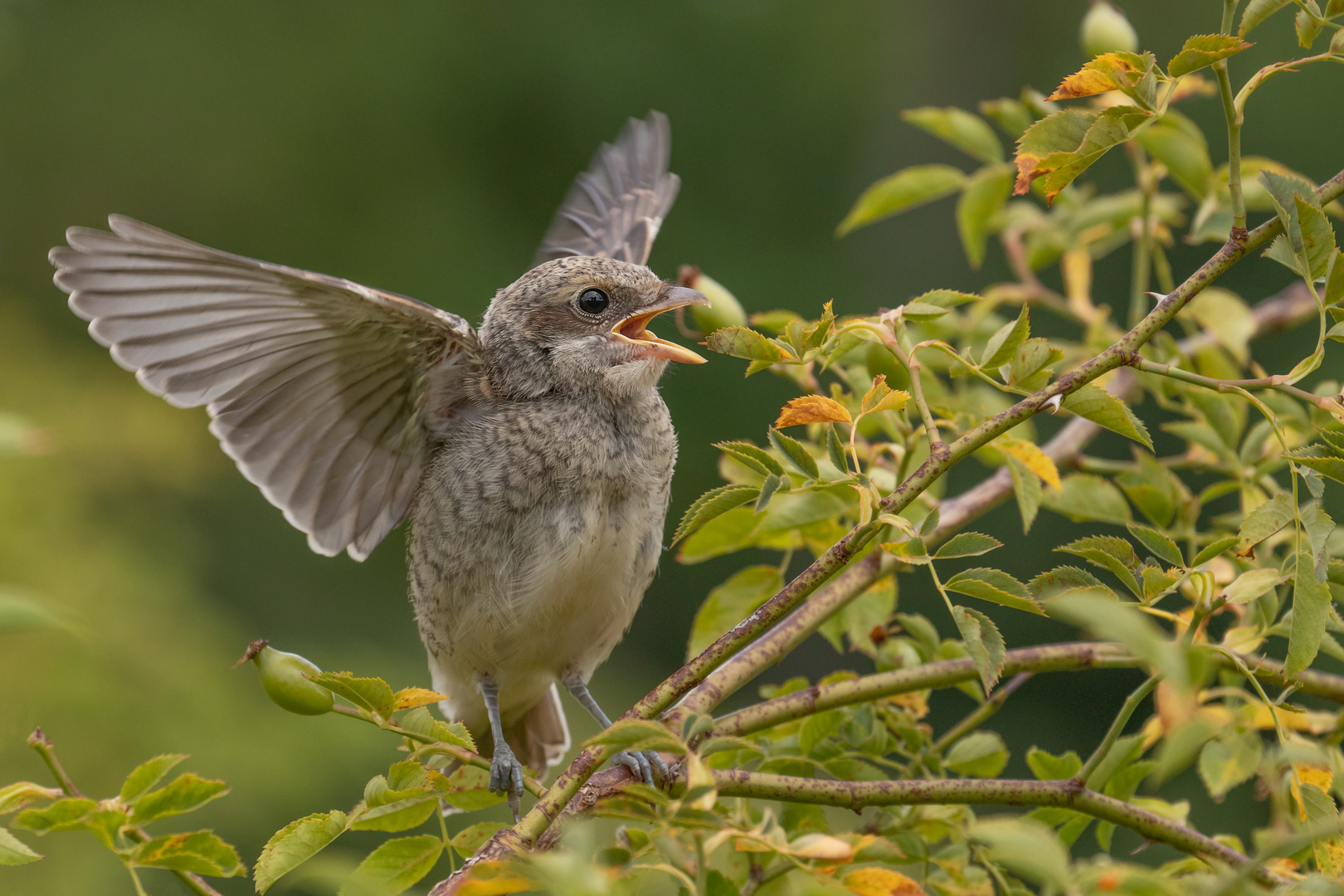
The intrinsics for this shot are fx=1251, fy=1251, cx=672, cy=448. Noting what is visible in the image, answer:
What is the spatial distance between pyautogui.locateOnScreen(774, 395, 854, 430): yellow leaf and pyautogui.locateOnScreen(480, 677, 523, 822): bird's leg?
Result: 584 mm

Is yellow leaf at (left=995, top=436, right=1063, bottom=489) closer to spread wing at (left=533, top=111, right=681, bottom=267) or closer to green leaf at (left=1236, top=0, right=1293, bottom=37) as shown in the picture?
green leaf at (left=1236, top=0, right=1293, bottom=37)

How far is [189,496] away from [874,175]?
21.0 feet

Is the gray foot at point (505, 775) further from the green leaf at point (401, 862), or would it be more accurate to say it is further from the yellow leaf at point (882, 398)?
the yellow leaf at point (882, 398)

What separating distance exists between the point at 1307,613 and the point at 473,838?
0.88 meters

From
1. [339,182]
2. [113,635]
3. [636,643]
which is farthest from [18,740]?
[339,182]

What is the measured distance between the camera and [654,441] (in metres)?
2.33

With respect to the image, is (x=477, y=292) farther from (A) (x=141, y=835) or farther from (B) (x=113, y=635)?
(A) (x=141, y=835)

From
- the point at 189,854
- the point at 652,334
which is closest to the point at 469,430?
the point at 652,334

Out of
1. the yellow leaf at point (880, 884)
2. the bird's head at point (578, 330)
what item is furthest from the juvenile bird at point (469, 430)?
the yellow leaf at point (880, 884)

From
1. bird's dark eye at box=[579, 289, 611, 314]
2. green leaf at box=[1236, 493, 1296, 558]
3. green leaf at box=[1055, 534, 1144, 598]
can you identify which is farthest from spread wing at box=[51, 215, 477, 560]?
green leaf at box=[1236, 493, 1296, 558]

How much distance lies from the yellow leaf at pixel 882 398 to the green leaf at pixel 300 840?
2.15 feet

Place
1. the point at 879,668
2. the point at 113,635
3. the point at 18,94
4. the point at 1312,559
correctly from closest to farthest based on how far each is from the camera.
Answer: the point at 1312,559, the point at 879,668, the point at 113,635, the point at 18,94

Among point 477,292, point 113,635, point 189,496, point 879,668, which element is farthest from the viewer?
point 477,292

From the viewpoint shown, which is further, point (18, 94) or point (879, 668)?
point (18, 94)
